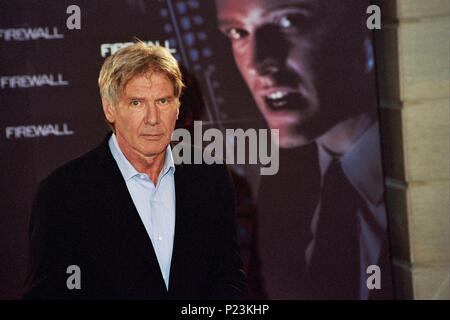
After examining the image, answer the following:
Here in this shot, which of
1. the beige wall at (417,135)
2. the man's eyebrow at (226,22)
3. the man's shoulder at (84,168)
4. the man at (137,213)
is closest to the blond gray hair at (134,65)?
the man at (137,213)

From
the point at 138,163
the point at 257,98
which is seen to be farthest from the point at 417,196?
the point at 138,163

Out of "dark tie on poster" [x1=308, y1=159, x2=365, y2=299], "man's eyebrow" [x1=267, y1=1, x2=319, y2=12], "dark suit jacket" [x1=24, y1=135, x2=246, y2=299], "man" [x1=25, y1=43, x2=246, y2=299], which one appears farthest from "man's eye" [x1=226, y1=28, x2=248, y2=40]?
"dark suit jacket" [x1=24, y1=135, x2=246, y2=299]

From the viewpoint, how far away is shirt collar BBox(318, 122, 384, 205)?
441 cm

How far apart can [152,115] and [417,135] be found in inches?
61.8

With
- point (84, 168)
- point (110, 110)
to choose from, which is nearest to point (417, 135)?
point (110, 110)

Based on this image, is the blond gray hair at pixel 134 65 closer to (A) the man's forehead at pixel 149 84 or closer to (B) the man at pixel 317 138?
(A) the man's forehead at pixel 149 84

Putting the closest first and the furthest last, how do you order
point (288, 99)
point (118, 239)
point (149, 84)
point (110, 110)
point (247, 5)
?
point (118, 239), point (149, 84), point (110, 110), point (247, 5), point (288, 99)

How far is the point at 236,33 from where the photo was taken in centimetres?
429

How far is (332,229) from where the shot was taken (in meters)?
4.42

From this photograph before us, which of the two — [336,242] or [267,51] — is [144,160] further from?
[336,242]

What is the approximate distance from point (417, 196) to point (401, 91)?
500 mm

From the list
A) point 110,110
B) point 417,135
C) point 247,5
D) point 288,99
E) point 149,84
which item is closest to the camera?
point 149,84

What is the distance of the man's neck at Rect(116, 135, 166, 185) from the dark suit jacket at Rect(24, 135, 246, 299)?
0.25ft

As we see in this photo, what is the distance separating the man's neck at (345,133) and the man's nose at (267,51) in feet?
1.23
